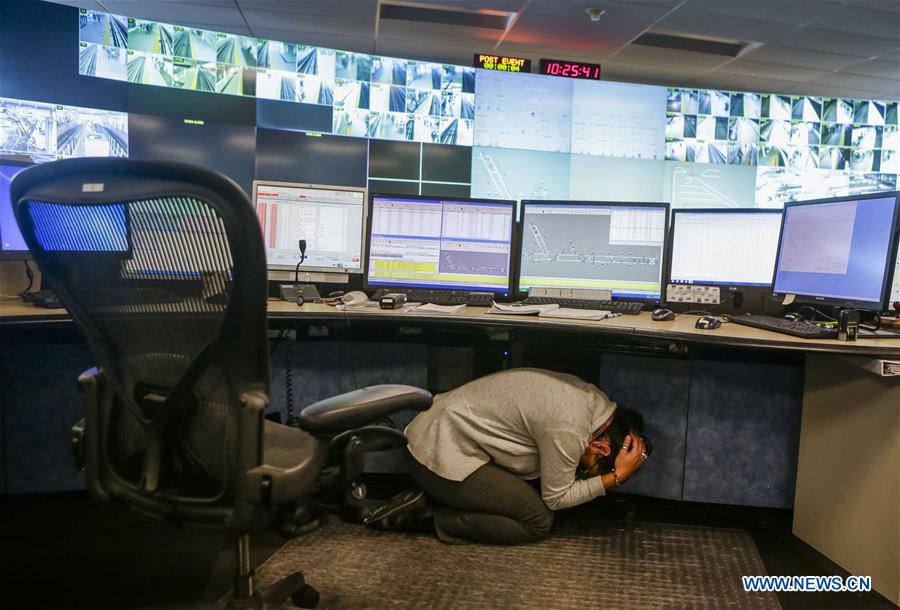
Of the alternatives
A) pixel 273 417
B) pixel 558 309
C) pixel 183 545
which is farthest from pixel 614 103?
pixel 183 545

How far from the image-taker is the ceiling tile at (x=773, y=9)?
4.19 metres

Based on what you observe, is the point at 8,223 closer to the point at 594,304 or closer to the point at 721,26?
the point at 594,304

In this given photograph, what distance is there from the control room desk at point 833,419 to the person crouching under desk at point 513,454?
25 centimetres

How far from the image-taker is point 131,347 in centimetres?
116

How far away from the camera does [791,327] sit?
192 centimetres

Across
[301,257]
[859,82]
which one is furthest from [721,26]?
[301,257]

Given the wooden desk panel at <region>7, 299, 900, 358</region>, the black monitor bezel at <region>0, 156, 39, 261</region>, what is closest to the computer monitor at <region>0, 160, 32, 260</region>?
the black monitor bezel at <region>0, 156, 39, 261</region>

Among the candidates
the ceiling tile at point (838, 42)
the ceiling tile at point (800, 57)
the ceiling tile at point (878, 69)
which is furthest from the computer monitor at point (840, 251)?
the ceiling tile at point (878, 69)

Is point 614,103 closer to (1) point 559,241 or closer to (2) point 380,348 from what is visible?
(1) point 559,241

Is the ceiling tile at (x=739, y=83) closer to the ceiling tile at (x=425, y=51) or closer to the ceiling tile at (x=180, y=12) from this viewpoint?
the ceiling tile at (x=425, y=51)

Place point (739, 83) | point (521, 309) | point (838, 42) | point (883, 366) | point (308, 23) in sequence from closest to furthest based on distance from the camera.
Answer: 1. point (883, 366)
2. point (521, 309)
3. point (308, 23)
4. point (838, 42)
5. point (739, 83)

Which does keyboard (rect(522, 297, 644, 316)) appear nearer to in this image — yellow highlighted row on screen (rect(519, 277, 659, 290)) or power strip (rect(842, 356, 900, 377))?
yellow highlighted row on screen (rect(519, 277, 659, 290))

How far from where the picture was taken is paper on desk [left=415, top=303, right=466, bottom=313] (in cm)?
229

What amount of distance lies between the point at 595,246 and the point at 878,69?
15.7 feet
